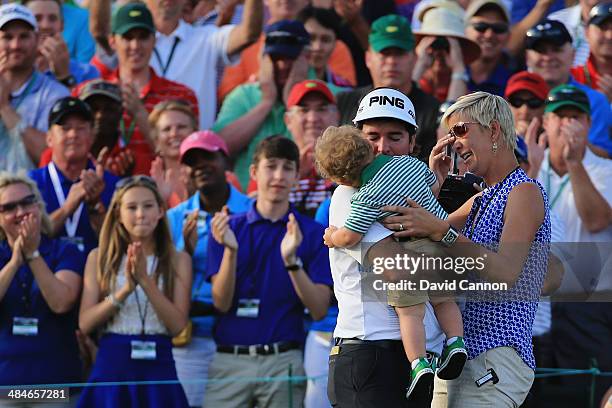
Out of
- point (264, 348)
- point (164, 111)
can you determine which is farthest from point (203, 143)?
point (264, 348)

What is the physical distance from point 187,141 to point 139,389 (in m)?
2.11

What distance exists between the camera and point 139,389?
8.08m

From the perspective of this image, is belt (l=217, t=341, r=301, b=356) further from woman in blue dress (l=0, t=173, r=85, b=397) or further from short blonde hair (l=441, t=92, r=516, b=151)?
short blonde hair (l=441, t=92, r=516, b=151)

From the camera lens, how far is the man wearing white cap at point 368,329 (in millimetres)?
5473

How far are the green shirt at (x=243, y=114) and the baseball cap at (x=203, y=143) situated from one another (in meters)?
0.90

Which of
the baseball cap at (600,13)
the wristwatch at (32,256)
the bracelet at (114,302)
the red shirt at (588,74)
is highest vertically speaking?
the baseball cap at (600,13)

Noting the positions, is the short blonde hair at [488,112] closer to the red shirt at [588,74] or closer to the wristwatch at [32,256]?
the wristwatch at [32,256]

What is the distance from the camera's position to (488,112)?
5359 millimetres

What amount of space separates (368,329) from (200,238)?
371cm

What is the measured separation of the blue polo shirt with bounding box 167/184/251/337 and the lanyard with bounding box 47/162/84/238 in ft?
2.17

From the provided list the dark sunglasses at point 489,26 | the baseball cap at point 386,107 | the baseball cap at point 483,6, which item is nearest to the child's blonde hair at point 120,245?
the baseball cap at point 386,107

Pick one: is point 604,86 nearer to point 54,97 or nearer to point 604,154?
point 604,154

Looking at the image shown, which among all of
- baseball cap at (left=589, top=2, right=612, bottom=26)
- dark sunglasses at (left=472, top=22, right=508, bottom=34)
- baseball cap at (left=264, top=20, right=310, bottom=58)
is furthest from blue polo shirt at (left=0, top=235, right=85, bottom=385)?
baseball cap at (left=589, top=2, right=612, bottom=26)

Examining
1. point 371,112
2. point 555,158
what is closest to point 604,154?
point 555,158
